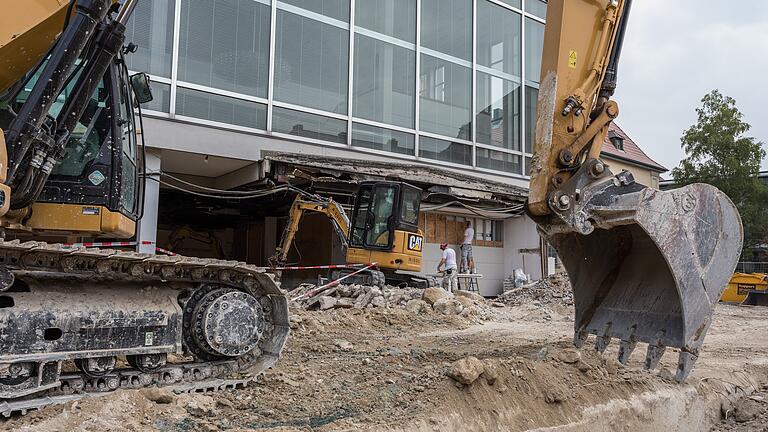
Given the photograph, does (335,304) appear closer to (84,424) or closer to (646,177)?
(84,424)

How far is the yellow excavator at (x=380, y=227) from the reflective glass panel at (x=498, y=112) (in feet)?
14.8

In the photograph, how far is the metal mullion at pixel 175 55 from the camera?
10.4 m

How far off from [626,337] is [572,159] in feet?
5.27

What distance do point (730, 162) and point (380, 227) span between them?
19.0m

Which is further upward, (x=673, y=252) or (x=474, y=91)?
(x=474, y=91)

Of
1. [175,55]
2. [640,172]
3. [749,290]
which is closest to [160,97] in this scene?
[175,55]

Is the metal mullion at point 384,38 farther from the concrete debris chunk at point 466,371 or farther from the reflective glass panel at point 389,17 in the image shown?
the concrete debris chunk at point 466,371

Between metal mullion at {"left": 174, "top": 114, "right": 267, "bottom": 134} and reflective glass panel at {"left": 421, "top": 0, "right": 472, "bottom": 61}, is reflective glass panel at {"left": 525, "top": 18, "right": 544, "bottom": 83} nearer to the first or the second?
reflective glass panel at {"left": 421, "top": 0, "right": 472, "bottom": 61}

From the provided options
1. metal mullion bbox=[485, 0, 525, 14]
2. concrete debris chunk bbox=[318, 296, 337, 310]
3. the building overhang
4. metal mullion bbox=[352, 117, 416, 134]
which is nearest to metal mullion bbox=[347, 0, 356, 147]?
metal mullion bbox=[352, 117, 416, 134]

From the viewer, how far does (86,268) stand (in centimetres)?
378

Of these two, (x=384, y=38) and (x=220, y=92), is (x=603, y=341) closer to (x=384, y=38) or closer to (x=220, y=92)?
(x=220, y=92)

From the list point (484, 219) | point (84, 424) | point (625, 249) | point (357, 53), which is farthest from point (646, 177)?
point (84, 424)

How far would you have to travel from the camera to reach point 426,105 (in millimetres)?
14359

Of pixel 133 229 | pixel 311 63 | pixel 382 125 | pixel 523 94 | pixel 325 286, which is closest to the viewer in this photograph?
pixel 133 229
